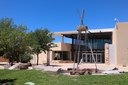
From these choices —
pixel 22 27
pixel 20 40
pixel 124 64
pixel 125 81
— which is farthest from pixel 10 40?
pixel 124 64

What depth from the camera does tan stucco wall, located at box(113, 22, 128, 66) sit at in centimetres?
4681

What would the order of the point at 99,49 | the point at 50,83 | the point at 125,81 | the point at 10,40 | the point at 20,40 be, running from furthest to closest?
the point at 99,49 → the point at 20,40 → the point at 10,40 → the point at 50,83 → the point at 125,81

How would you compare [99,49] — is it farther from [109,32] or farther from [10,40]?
[10,40]

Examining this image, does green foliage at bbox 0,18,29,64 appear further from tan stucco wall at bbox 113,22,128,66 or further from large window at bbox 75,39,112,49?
large window at bbox 75,39,112,49

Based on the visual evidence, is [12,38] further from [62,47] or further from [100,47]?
[100,47]

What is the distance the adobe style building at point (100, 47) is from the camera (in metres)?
47.2

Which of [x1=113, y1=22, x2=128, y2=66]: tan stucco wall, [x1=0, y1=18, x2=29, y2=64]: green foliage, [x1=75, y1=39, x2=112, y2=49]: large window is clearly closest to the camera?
[x1=0, y1=18, x2=29, y2=64]: green foliage

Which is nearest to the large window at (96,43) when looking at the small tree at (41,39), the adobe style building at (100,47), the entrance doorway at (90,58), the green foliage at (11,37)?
the adobe style building at (100,47)

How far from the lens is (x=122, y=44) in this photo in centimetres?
4719

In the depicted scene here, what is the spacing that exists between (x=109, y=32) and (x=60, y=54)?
41.2 feet

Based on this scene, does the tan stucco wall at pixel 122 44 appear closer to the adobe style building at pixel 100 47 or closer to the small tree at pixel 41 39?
the adobe style building at pixel 100 47

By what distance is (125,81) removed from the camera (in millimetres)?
12203

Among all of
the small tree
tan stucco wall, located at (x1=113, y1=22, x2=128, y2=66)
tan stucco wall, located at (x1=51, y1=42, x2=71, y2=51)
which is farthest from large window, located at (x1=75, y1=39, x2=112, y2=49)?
the small tree

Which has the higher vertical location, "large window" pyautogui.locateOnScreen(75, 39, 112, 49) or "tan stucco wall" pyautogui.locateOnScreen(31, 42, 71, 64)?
"large window" pyautogui.locateOnScreen(75, 39, 112, 49)
